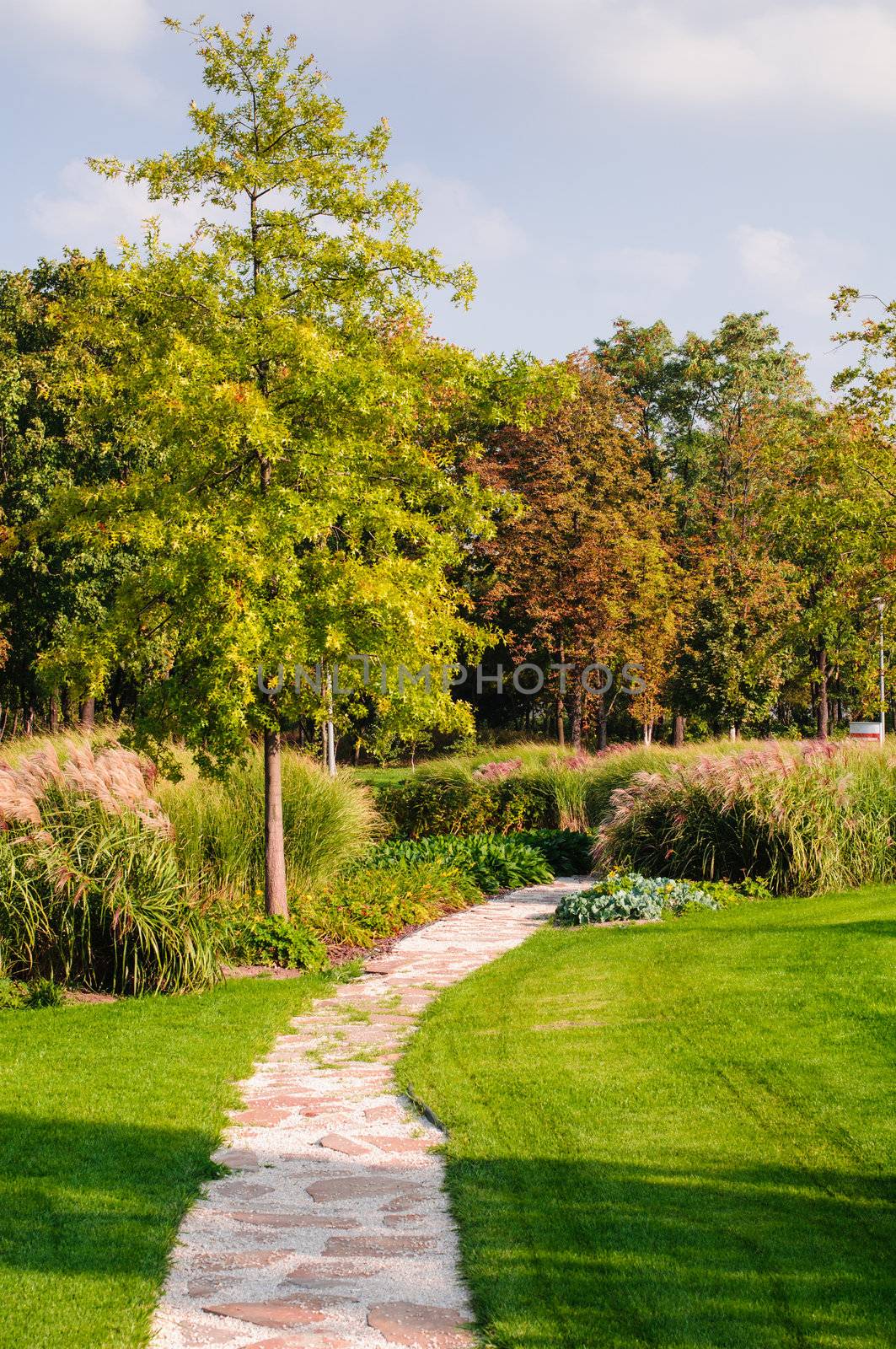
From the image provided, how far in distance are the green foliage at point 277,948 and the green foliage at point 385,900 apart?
0.80m

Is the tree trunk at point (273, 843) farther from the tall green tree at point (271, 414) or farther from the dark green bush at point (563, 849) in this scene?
the dark green bush at point (563, 849)

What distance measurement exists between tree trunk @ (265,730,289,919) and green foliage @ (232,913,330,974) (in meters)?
0.52

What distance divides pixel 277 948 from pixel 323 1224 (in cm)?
545

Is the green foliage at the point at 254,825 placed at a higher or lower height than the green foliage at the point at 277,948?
higher

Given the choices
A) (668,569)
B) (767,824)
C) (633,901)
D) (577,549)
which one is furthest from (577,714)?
(633,901)

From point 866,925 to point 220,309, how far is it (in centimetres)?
728

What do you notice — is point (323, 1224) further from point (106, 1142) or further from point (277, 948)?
point (277, 948)

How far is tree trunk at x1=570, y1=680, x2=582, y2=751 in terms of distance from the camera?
2866cm

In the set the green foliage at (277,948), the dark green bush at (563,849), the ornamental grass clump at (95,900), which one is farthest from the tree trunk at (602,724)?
the ornamental grass clump at (95,900)

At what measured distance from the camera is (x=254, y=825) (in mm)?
11914

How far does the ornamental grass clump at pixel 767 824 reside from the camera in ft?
41.2

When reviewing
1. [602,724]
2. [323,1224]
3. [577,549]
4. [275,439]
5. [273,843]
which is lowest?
[323,1224]

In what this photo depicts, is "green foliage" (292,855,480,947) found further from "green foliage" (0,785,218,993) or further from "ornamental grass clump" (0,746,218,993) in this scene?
"green foliage" (0,785,218,993)

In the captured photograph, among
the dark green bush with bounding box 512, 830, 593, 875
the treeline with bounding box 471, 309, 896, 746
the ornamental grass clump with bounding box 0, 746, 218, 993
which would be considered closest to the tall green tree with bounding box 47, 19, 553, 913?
the ornamental grass clump with bounding box 0, 746, 218, 993
